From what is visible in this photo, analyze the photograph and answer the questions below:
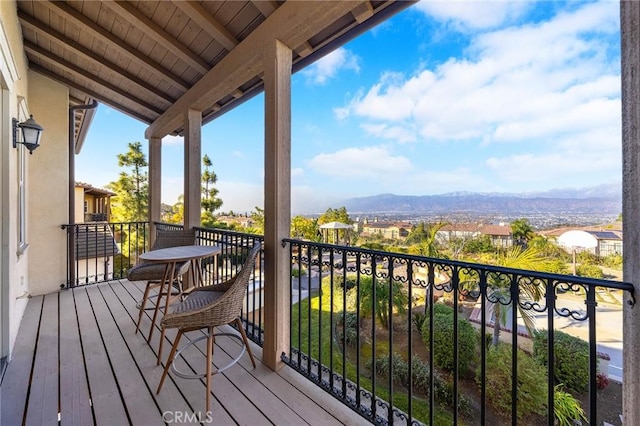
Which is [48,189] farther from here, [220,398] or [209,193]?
[209,193]

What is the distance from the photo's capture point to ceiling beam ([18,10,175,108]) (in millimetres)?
2908

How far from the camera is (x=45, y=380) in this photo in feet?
6.19

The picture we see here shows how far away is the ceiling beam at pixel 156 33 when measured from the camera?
2.43 metres

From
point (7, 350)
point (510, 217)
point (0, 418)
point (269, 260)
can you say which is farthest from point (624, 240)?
point (510, 217)

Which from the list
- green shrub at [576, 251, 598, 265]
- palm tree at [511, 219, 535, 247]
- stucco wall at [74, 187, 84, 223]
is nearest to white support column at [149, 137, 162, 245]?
green shrub at [576, 251, 598, 265]

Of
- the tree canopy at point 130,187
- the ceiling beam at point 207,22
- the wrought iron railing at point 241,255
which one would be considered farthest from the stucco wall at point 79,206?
the ceiling beam at point 207,22

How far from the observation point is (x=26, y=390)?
179 cm

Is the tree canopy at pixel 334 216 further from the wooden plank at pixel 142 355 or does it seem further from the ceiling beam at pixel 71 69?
the wooden plank at pixel 142 355

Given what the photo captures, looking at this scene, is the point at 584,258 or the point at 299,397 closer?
the point at 299,397

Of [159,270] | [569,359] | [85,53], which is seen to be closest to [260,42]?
[159,270]

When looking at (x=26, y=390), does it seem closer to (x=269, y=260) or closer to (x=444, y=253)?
(x=269, y=260)

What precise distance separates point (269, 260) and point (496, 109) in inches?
554

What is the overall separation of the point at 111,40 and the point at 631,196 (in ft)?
14.0

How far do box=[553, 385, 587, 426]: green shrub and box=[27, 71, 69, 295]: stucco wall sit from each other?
28.5 feet
